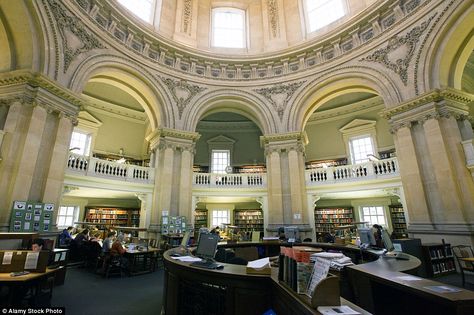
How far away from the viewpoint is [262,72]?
12.9 metres

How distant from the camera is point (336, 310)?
1634mm

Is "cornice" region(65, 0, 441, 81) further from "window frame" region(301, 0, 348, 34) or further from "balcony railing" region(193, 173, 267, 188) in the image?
"balcony railing" region(193, 173, 267, 188)

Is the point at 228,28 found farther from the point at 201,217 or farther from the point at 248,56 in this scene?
the point at 201,217

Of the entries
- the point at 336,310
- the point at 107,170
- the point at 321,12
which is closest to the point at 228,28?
the point at 321,12

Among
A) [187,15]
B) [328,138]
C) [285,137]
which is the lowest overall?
[285,137]

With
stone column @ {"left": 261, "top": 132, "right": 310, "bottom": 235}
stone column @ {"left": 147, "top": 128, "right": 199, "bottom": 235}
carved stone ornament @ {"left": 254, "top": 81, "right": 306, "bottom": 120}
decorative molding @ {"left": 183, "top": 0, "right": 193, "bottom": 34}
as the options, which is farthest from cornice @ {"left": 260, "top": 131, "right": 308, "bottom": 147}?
decorative molding @ {"left": 183, "top": 0, "right": 193, "bottom": 34}

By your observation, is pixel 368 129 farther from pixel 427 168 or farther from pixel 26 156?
pixel 26 156

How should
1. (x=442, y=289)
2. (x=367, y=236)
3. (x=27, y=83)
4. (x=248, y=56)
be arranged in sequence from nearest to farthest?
(x=442, y=289)
(x=367, y=236)
(x=27, y=83)
(x=248, y=56)

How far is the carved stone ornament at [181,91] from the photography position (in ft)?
37.7

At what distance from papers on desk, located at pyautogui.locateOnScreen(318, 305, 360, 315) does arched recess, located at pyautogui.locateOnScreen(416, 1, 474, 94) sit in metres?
9.21

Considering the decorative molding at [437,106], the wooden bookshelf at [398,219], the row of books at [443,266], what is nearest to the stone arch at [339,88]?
the decorative molding at [437,106]

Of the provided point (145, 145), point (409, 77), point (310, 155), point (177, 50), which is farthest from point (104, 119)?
point (409, 77)

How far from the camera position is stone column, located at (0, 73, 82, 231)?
20.7ft

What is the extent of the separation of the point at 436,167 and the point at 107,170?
12118 millimetres
